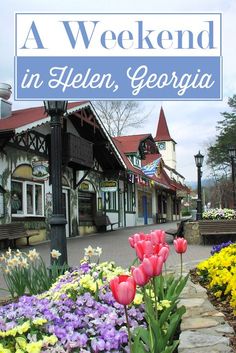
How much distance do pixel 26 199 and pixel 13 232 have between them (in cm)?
253

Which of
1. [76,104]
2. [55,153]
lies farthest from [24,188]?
[55,153]

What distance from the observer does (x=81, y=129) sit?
24625 mm

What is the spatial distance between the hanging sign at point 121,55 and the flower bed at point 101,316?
134 centimetres

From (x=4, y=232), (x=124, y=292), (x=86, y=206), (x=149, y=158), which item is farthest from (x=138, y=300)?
(x=149, y=158)

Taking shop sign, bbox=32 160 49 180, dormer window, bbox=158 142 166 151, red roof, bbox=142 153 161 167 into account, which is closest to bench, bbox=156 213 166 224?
red roof, bbox=142 153 161 167

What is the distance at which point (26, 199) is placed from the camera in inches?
758

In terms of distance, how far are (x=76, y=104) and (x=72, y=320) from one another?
18616mm

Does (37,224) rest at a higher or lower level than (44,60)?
lower

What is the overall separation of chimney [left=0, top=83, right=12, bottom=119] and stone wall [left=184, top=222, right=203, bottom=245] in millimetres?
8911

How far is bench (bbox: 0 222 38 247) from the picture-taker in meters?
16.3

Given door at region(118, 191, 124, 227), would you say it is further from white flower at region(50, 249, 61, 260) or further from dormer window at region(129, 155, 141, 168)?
white flower at region(50, 249, 61, 260)

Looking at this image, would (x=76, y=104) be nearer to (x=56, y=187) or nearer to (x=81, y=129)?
(x=81, y=129)

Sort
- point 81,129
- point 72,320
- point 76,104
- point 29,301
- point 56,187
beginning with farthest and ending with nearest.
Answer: point 81,129
point 76,104
point 56,187
point 29,301
point 72,320

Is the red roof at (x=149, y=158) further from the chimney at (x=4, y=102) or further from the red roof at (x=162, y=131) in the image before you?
the red roof at (x=162, y=131)
